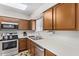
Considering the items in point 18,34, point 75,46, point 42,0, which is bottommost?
point 75,46

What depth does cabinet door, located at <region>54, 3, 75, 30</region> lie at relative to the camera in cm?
91

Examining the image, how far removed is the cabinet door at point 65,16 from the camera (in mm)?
912

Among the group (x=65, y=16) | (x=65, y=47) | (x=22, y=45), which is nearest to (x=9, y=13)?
(x=22, y=45)

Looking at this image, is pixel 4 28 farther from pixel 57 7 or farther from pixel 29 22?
pixel 57 7

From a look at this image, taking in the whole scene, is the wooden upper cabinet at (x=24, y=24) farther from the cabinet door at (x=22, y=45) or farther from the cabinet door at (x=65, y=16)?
the cabinet door at (x=65, y=16)

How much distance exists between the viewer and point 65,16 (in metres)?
1.04

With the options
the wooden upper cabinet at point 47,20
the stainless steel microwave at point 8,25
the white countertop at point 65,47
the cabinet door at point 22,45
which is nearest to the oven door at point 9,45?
the cabinet door at point 22,45

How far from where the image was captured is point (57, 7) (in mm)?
1244

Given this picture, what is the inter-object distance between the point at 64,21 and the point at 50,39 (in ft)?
2.55

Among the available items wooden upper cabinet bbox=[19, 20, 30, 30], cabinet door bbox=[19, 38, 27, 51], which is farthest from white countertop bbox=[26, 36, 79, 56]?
wooden upper cabinet bbox=[19, 20, 30, 30]

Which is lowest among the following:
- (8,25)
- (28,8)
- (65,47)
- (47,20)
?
(65,47)

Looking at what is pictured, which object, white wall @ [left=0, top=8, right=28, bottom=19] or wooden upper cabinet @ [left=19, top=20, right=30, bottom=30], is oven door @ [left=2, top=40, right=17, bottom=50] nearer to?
wooden upper cabinet @ [left=19, top=20, right=30, bottom=30]

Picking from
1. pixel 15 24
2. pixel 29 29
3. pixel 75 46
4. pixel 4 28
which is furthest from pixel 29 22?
pixel 75 46

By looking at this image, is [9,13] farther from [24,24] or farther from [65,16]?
[65,16]
